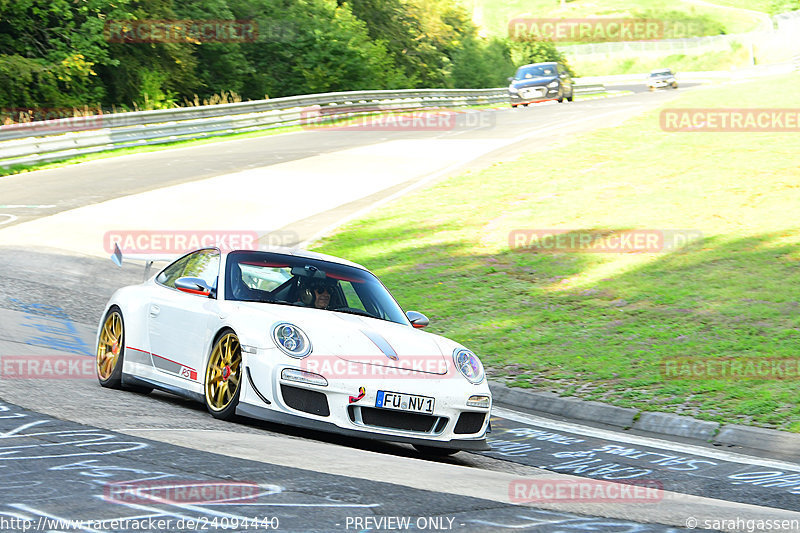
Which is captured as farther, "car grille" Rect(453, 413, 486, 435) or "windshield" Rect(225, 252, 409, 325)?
"windshield" Rect(225, 252, 409, 325)

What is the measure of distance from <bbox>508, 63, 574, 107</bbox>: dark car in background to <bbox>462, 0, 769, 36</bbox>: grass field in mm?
77077

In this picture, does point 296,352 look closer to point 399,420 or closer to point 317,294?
point 399,420

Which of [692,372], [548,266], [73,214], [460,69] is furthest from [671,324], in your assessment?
[460,69]

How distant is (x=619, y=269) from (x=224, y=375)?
866cm

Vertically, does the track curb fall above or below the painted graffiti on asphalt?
below

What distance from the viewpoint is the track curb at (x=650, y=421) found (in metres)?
8.03

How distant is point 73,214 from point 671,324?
11637mm

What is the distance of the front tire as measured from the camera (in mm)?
8445

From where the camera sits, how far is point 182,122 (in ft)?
99.2
